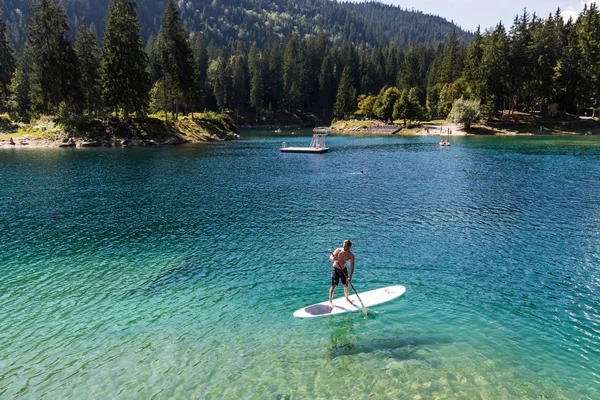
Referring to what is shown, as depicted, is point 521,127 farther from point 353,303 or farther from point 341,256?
point 341,256

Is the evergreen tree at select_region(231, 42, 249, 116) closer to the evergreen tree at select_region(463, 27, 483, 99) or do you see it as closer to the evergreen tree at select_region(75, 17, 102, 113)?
the evergreen tree at select_region(75, 17, 102, 113)

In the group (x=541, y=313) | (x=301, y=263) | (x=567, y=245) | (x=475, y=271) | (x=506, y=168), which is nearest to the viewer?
(x=541, y=313)

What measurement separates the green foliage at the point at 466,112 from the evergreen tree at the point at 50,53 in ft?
357

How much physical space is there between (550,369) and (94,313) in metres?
19.3

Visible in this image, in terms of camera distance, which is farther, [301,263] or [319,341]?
[301,263]

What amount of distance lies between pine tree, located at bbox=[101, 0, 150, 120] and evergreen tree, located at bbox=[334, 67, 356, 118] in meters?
100

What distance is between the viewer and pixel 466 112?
4715 inches

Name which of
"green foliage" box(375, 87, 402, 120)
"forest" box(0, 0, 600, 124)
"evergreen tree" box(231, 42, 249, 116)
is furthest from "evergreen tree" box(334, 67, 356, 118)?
"evergreen tree" box(231, 42, 249, 116)

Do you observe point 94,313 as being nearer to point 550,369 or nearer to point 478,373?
point 478,373

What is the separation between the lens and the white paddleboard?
17984 millimetres

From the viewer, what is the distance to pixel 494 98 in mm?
121000

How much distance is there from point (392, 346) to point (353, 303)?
350cm

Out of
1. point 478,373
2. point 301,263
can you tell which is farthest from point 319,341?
point 301,263

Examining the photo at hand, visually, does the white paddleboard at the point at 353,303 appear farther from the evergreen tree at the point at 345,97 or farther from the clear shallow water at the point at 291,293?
the evergreen tree at the point at 345,97
